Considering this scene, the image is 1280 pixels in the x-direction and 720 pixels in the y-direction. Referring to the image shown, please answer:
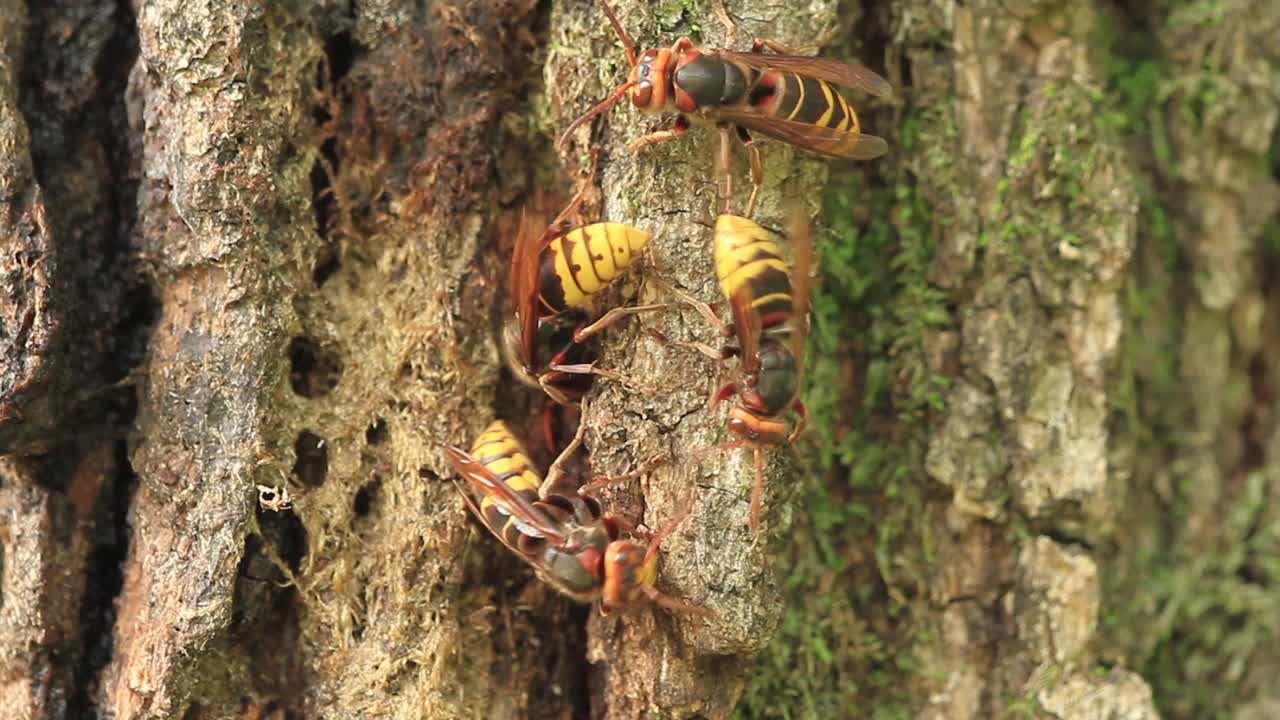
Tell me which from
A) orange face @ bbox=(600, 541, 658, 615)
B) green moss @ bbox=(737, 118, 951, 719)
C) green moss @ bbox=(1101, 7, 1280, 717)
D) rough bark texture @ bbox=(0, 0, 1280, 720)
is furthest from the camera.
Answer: green moss @ bbox=(1101, 7, 1280, 717)

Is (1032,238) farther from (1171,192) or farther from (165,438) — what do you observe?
(165,438)

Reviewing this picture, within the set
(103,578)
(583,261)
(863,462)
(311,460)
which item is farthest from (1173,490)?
(103,578)

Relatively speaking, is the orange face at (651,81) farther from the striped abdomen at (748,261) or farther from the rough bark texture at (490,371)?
the striped abdomen at (748,261)

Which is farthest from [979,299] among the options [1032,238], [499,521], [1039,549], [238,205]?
[238,205]

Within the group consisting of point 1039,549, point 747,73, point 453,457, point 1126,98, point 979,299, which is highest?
point 1126,98

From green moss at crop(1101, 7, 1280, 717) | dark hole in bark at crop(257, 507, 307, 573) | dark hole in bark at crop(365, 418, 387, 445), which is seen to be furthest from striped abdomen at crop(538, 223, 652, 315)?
green moss at crop(1101, 7, 1280, 717)

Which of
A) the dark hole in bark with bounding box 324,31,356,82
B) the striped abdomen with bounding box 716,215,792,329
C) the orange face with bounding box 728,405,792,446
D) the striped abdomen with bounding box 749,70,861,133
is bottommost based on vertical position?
the orange face with bounding box 728,405,792,446

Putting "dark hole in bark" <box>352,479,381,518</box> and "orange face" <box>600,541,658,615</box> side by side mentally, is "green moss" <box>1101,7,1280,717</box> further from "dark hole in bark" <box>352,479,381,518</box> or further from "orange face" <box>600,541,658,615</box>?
"dark hole in bark" <box>352,479,381,518</box>

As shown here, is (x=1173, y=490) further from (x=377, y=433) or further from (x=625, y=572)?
(x=377, y=433)
